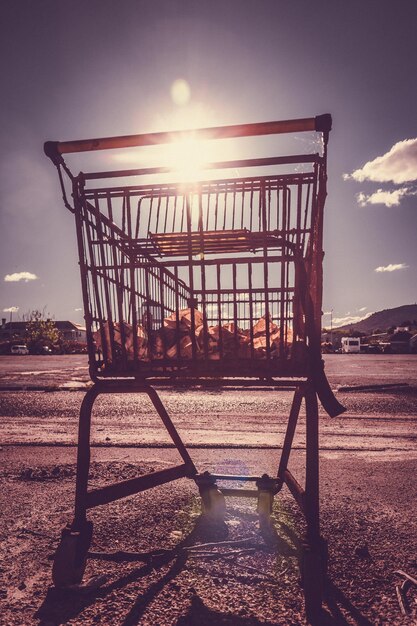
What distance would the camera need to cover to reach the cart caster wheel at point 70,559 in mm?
1863

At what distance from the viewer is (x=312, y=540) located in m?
1.80

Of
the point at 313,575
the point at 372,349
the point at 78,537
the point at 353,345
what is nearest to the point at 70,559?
the point at 78,537

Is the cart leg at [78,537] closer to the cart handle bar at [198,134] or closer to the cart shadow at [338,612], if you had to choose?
the cart shadow at [338,612]

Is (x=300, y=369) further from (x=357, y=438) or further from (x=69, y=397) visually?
(x=69, y=397)

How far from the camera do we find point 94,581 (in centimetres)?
191

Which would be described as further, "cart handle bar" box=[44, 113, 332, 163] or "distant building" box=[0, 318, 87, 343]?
"distant building" box=[0, 318, 87, 343]

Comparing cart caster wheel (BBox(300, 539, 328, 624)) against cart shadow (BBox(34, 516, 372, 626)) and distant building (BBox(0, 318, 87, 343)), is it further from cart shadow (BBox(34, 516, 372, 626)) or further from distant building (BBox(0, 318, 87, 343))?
distant building (BBox(0, 318, 87, 343))

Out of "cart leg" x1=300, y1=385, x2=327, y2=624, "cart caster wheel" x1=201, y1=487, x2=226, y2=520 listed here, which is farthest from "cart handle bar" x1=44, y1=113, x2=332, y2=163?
"cart caster wheel" x1=201, y1=487, x2=226, y2=520

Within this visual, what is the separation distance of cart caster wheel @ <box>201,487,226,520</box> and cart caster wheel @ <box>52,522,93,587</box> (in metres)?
0.89

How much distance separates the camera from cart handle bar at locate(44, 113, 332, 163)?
1.88 meters

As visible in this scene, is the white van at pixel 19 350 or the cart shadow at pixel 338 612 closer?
the cart shadow at pixel 338 612

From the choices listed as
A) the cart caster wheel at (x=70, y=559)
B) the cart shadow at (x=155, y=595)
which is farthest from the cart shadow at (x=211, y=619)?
the cart caster wheel at (x=70, y=559)

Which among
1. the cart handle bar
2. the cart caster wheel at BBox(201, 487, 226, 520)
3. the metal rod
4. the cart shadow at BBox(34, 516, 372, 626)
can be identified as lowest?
the cart shadow at BBox(34, 516, 372, 626)

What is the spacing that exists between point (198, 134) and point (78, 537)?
1.85 meters
